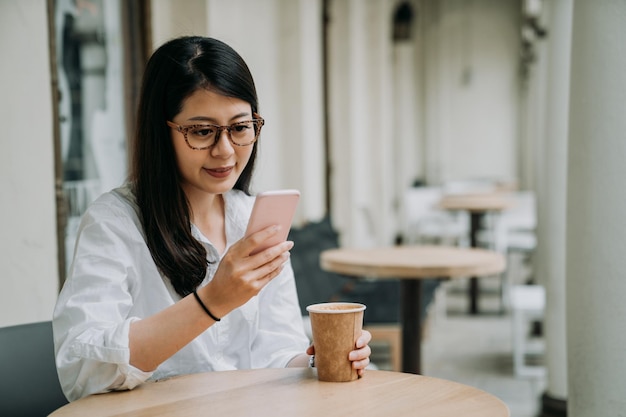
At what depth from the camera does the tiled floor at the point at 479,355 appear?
4.68 meters

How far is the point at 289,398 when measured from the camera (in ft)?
4.79

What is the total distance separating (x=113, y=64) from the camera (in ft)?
11.8

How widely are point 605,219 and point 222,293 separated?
1.28 m

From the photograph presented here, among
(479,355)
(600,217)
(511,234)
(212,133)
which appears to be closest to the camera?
(212,133)

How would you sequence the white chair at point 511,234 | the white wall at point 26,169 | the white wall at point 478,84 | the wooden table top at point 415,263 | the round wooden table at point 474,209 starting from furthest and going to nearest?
the white wall at point 478,84, the white chair at point 511,234, the round wooden table at point 474,209, the wooden table top at point 415,263, the white wall at point 26,169

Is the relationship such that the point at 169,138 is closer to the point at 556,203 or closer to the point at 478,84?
the point at 556,203

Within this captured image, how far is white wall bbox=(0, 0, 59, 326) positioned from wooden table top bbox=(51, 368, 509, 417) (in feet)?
4.07

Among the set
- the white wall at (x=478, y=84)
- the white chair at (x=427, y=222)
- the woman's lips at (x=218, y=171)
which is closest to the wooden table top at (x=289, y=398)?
the woman's lips at (x=218, y=171)

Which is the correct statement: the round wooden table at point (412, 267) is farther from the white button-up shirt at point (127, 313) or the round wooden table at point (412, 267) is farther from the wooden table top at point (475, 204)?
the wooden table top at point (475, 204)

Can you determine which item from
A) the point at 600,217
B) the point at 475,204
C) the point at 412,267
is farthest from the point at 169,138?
the point at 475,204

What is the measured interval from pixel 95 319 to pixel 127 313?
0.10 m

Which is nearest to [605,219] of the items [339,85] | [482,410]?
[482,410]

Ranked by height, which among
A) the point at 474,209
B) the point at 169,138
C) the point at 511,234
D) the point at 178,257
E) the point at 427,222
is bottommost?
the point at 511,234

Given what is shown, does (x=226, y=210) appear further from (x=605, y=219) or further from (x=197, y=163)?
Answer: (x=605, y=219)
